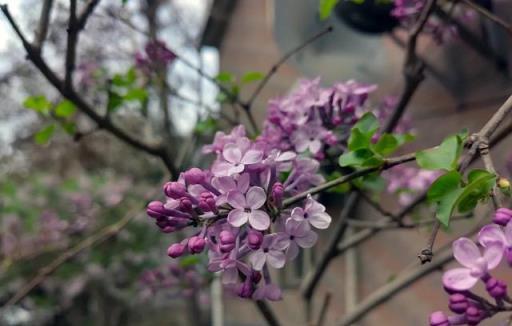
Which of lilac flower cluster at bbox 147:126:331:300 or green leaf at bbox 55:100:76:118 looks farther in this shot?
green leaf at bbox 55:100:76:118

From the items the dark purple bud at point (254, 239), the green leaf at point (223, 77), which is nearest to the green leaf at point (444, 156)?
the dark purple bud at point (254, 239)

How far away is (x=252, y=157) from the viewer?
92 centimetres

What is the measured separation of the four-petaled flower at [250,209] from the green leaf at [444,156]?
0.74 feet

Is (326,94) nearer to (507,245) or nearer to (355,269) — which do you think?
(507,245)

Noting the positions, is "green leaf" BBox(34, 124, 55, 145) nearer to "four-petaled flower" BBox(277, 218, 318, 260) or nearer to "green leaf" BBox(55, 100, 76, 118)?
"green leaf" BBox(55, 100, 76, 118)

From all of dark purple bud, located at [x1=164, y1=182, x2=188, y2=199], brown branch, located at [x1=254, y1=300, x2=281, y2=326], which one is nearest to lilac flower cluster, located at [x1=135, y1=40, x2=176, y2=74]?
brown branch, located at [x1=254, y1=300, x2=281, y2=326]

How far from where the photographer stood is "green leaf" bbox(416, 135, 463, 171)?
2.79 ft

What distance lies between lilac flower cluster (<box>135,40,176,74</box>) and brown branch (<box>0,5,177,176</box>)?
9.7 inches

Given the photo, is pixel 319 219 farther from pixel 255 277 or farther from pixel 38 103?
pixel 38 103

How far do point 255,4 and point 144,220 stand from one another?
8.21ft

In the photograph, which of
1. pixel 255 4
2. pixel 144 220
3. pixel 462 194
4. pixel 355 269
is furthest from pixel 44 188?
pixel 462 194

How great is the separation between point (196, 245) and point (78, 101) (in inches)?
38.3

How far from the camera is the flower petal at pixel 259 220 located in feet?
2.75

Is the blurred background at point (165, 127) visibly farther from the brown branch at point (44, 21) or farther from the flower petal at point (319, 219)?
the flower petal at point (319, 219)
